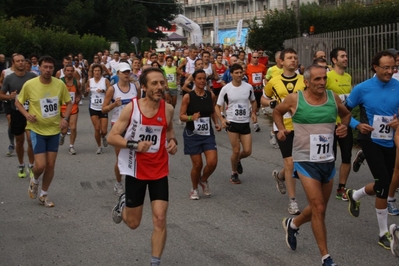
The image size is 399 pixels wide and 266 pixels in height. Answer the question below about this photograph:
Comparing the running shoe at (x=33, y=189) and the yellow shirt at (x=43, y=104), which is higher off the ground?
the yellow shirt at (x=43, y=104)

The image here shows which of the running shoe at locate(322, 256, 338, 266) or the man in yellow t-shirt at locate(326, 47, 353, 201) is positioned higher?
the man in yellow t-shirt at locate(326, 47, 353, 201)

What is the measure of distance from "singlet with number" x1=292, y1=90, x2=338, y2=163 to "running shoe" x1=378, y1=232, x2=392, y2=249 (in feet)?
3.58

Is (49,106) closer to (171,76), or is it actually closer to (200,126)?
(200,126)

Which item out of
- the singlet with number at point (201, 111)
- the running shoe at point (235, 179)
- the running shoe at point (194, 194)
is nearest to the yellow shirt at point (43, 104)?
the singlet with number at point (201, 111)

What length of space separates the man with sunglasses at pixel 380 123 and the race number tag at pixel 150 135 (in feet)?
7.27

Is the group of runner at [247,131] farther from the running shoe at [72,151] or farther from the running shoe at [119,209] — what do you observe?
the running shoe at [72,151]

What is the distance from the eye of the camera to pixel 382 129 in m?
6.71

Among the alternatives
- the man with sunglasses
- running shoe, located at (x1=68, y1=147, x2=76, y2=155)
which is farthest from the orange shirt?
the man with sunglasses

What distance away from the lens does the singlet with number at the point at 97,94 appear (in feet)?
42.6

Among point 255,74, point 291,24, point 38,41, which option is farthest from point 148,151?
point 38,41

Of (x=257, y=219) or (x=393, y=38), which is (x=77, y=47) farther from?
(x=257, y=219)

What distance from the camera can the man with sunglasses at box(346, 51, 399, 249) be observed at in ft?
21.3

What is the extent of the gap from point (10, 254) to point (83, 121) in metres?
13.2

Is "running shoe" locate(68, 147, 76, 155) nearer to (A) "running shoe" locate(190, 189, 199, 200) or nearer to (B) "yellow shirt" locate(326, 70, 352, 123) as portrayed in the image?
(A) "running shoe" locate(190, 189, 199, 200)
